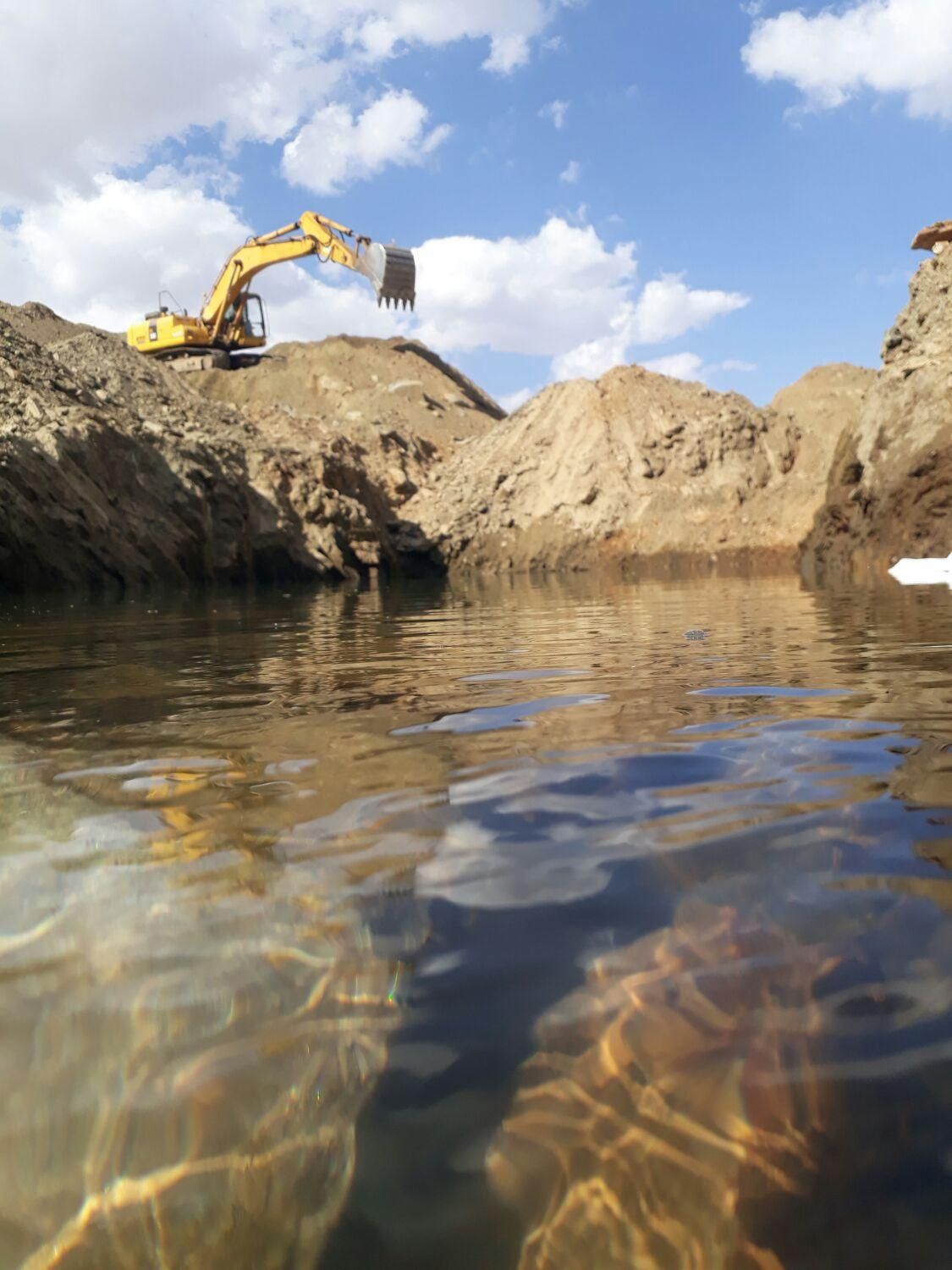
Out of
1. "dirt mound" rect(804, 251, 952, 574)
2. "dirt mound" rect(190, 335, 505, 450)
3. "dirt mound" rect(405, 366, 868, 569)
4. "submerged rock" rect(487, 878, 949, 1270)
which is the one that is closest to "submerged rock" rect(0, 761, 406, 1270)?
"submerged rock" rect(487, 878, 949, 1270)

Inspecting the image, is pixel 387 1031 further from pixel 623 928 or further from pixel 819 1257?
pixel 819 1257

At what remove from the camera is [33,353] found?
24812mm

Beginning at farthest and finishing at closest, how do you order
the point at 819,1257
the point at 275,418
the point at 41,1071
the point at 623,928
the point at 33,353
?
the point at 275,418 < the point at 33,353 < the point at 623,928 < the point at 41,1071 < the point at 819,1257

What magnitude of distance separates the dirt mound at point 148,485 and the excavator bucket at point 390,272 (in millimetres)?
6831

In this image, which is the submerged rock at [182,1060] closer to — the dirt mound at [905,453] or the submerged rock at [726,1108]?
the submerged rock at [726,1108]

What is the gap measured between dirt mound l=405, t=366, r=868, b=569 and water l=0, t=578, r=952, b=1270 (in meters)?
29.5

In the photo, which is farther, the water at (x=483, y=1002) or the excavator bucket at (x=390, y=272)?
the excavator bucket at (x=390, y=272)

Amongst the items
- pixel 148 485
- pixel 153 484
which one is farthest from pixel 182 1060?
pixel 153 484

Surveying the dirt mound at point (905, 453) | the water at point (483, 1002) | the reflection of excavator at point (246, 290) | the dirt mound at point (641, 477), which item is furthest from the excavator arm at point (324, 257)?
the water at point (483, 1002)

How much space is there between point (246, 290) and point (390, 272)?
921 centimetres

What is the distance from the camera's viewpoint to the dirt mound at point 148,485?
67.2ft

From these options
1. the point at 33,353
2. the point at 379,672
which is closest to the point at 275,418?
the point at 33,353

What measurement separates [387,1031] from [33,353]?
2771 cm

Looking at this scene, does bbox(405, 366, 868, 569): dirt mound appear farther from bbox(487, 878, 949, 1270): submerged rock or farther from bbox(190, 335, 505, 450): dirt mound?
bbox(487, 878, 949, 1270): submerged rock
